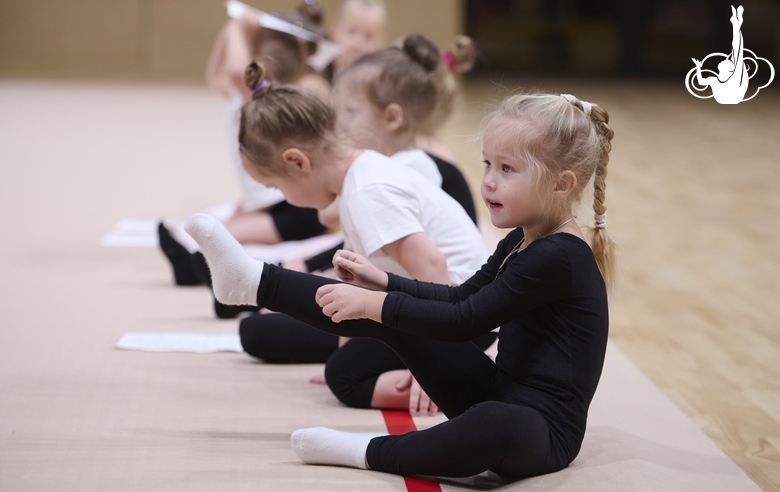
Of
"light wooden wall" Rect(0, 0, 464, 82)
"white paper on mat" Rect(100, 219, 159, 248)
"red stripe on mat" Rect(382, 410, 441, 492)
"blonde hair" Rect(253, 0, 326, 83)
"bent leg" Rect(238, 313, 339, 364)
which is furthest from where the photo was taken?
"light wooden wall" Rect(0, 0, 464, 82)

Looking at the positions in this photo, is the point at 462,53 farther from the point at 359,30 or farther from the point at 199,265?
the point at 359,30

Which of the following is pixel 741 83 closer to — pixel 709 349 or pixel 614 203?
pixel 709 349

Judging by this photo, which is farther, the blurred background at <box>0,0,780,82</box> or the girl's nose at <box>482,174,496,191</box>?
the blurred background at <box>0,0,780,82</box>

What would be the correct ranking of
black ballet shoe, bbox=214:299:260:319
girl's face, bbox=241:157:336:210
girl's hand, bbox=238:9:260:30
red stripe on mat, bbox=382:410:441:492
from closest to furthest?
red stripe on mat, bbox=382:410:441:492 → girl's face, bbox=241:157:336:210 → black ballet shoe, bbox=214:299:260:319 → girl's hand, bbox=238:9:260:30

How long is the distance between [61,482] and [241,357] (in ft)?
1.94

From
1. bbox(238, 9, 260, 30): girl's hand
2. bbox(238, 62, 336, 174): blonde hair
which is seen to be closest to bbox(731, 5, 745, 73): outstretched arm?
bbox(238, 62, 336, 174): blonde hair

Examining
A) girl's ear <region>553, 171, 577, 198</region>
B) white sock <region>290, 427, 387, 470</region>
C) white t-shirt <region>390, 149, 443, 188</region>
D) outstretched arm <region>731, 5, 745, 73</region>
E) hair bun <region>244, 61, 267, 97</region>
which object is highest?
outstretched arm <region>731, 5, 745, 73</region>

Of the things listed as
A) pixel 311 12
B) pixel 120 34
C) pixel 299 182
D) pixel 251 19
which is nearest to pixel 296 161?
pixel 299 182

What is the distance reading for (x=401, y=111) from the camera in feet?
5.74

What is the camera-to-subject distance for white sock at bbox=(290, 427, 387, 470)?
1121 mm

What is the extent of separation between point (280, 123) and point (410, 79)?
0.48 meters

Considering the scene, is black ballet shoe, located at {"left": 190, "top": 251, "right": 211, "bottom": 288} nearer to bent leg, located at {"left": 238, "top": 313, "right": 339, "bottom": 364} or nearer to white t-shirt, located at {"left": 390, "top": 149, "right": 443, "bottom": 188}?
bent leg, located at {"left": 238, "top": 313, "right": 339, "bottom": 364}

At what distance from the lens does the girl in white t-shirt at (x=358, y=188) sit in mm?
1312

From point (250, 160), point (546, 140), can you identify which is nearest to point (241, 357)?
point (250, 160)
